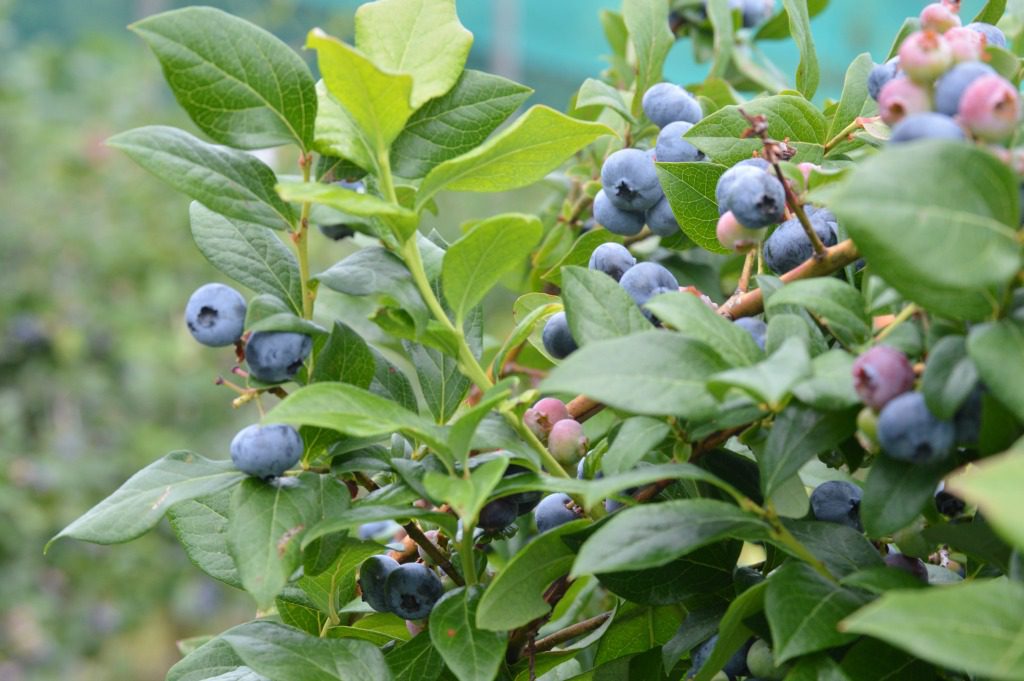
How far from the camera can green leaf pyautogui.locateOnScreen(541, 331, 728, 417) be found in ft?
1.77

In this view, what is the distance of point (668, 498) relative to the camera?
720 millimetres

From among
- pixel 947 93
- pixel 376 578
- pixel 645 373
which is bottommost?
pixel 376 578

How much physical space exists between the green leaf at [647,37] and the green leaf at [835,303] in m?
0.50

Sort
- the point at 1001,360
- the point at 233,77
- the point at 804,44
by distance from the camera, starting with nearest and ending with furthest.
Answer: the point at 1001,360 → the point at 233,77 → the point at 804,44

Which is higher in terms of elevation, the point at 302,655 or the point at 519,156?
the point at 519,156

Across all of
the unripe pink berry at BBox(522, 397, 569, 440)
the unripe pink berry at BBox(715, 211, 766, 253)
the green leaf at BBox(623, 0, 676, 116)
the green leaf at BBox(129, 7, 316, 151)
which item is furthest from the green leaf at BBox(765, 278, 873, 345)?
the green leaf at BBox(623, 0, 676, 116)

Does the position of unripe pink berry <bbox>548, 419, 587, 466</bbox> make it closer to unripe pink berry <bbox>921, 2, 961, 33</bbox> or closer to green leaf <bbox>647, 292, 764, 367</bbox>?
green leaf <bbox>647, 292, 764, 367</bbox>

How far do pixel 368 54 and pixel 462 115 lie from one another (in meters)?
0.07

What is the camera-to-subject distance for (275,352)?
712mm

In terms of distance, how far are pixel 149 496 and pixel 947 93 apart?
1.66 ft

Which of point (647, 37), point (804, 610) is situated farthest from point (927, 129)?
point (647, 37)

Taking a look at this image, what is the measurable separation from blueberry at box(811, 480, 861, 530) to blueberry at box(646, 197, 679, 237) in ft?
0.79

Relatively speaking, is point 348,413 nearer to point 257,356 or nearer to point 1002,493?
point 257,356

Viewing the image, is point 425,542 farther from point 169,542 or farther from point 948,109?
point 169,542
